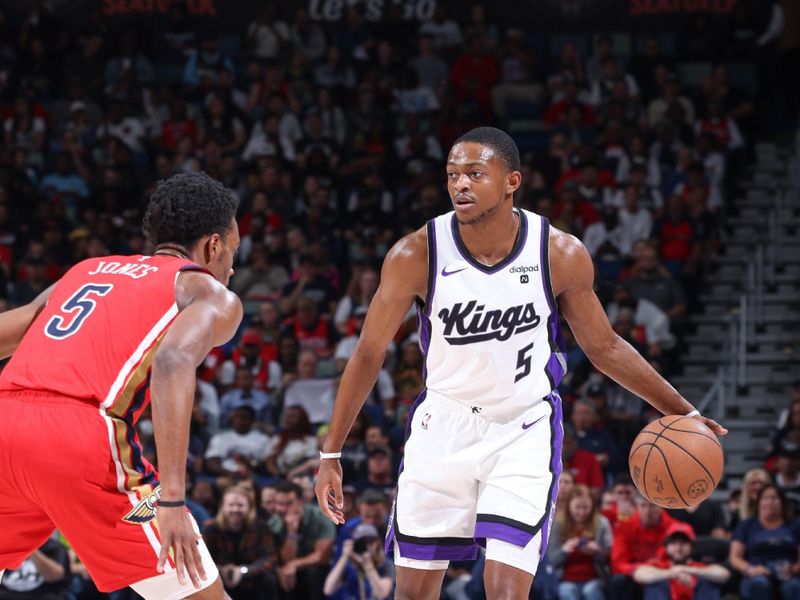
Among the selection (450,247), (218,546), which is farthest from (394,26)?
(450,247)

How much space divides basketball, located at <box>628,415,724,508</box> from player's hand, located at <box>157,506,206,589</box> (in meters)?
2.08

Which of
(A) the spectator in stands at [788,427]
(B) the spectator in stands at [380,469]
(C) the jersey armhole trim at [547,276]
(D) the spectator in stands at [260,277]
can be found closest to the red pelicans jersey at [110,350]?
(C) the jersey armhole trim at [547,276]

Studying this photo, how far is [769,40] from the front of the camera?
16531 mm

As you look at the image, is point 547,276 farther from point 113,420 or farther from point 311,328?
point 311,328

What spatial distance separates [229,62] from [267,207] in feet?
10.4

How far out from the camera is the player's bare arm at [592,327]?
527 centimetres

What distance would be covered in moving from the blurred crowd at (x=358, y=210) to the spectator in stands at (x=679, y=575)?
0.01 metres

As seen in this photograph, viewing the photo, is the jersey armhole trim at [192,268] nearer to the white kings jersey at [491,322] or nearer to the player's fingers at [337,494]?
the white kings jersey at [491,322]

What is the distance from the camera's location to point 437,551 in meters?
5.23

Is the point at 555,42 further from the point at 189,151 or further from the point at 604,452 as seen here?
the point at 604,452

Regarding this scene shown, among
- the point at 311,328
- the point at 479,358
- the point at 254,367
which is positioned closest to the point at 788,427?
the point at 311,328

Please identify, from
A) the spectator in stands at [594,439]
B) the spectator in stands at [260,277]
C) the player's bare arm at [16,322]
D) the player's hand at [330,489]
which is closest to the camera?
the player's bare arm at [16,322]

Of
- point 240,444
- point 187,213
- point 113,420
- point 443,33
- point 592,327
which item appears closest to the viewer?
point 113,420

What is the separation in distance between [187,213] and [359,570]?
552cm
